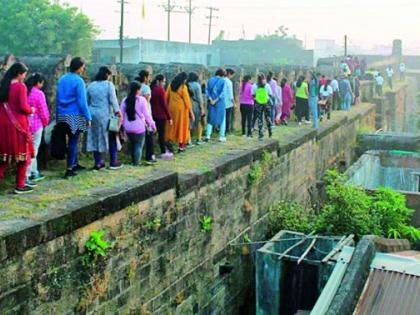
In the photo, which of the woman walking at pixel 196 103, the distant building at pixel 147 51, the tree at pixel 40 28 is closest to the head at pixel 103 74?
the woman walking at pixel 196 103

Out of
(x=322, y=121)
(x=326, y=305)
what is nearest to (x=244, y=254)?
(x=326, y=305)

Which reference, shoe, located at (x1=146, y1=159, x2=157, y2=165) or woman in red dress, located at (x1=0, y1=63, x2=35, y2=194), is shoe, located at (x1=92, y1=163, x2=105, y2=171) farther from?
woman in red dress, located at (x1=0, y1=63, x2=35, y2=194)

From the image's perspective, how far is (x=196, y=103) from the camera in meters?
8.83

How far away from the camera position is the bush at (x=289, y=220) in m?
9.25

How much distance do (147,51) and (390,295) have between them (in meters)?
32.4

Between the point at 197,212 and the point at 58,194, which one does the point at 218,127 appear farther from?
the point at 58,194

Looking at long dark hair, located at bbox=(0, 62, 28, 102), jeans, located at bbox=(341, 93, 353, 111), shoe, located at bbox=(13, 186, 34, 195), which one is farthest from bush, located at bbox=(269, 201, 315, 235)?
jeans, located at bbox=(341, 93, 353, 111)

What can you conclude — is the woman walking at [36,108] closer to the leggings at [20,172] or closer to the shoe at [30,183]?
the shoe at [30,183]

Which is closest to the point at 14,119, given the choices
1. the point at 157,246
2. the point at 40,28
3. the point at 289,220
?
the point at 157,246

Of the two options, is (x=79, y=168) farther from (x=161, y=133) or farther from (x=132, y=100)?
(x=161, y=133)

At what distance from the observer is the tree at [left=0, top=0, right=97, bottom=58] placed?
98.5ft

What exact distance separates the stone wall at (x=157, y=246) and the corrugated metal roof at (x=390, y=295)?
2.15 meters

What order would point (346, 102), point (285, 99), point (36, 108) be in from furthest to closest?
point (346, 102), point (285, 99), point (36, 108)

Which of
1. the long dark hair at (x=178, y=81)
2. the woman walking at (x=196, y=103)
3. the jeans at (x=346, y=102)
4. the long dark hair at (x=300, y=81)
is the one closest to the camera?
the long dark hair at (x=178, y=81)
